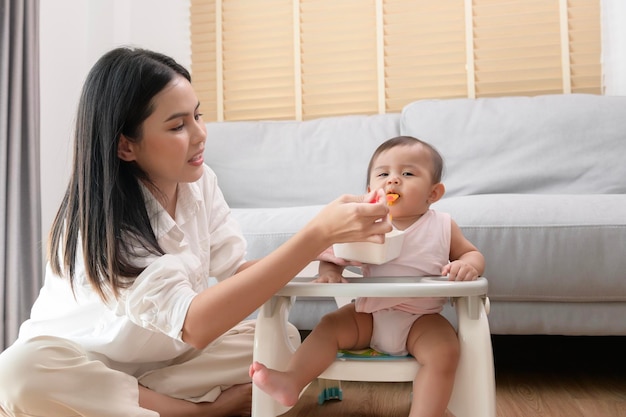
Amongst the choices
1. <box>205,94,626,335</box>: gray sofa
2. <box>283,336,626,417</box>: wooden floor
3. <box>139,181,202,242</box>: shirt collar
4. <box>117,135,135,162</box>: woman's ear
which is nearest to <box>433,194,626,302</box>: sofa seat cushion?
<box>205,94,626,335</box>: gray sofa

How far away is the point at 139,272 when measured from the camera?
1.07 meters

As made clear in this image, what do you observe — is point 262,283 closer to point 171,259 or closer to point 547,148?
point 171,259

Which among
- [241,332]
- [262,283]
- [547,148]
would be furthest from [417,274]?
[547,148]

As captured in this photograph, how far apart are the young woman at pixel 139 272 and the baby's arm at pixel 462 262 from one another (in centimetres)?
16

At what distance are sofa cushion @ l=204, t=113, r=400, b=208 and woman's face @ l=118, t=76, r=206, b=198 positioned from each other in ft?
3.38

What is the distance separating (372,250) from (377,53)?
1855 mm

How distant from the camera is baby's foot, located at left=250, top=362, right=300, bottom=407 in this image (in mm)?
1011

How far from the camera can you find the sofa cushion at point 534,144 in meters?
1.97

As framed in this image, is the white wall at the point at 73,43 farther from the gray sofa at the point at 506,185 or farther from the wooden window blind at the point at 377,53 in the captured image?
the gray sofa at the point at 506,185

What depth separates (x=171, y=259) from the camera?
1.08 meters

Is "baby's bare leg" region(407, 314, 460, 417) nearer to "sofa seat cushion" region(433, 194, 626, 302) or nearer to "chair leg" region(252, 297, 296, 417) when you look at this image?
"chair leg" region(252, 297, 296, 417)

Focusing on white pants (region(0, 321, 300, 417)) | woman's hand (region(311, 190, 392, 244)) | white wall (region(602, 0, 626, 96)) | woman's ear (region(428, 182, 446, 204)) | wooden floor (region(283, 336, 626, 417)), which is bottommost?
wooden floor (region(283, 336, 626, 417))

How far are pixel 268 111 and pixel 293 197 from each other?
756mm

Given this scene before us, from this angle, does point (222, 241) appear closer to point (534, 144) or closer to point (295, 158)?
point (295, 158)
